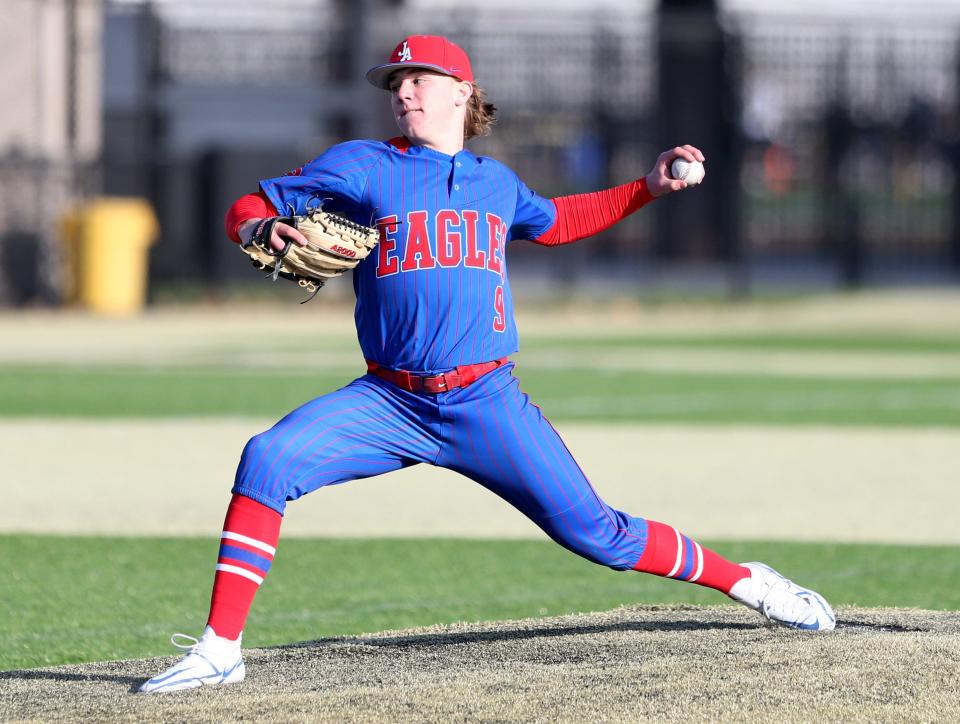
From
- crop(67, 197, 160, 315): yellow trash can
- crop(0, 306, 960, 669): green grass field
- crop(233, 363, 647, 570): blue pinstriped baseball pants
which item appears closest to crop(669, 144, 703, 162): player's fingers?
crop(233, 363, 647, 570): blue pinstriped baseball pants

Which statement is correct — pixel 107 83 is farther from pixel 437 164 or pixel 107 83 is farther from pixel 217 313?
pixel 437 164

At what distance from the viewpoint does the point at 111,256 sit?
26500mm

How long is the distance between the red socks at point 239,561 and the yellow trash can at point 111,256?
21.6m

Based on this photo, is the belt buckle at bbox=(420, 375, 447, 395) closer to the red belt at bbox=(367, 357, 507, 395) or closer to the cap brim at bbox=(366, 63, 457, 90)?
the red belt at bbox=(367, 357, 507, 395)

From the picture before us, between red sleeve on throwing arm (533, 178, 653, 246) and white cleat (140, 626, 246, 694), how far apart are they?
64.8 inches

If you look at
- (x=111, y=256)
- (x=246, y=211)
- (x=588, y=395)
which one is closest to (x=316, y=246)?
(x=246, y=211)

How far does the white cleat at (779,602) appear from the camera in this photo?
589 cm

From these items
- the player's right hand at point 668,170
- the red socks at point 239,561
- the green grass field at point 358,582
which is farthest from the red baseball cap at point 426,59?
the green grass field at point 358,582

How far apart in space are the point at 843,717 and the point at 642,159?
3158 cm

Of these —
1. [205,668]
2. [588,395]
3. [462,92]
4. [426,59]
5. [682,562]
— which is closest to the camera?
[205,668]

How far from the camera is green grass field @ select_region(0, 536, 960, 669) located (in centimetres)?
679

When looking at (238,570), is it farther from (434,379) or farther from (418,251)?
(418,251)

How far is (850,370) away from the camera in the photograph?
1898 cm

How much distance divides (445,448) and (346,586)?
2329mm
